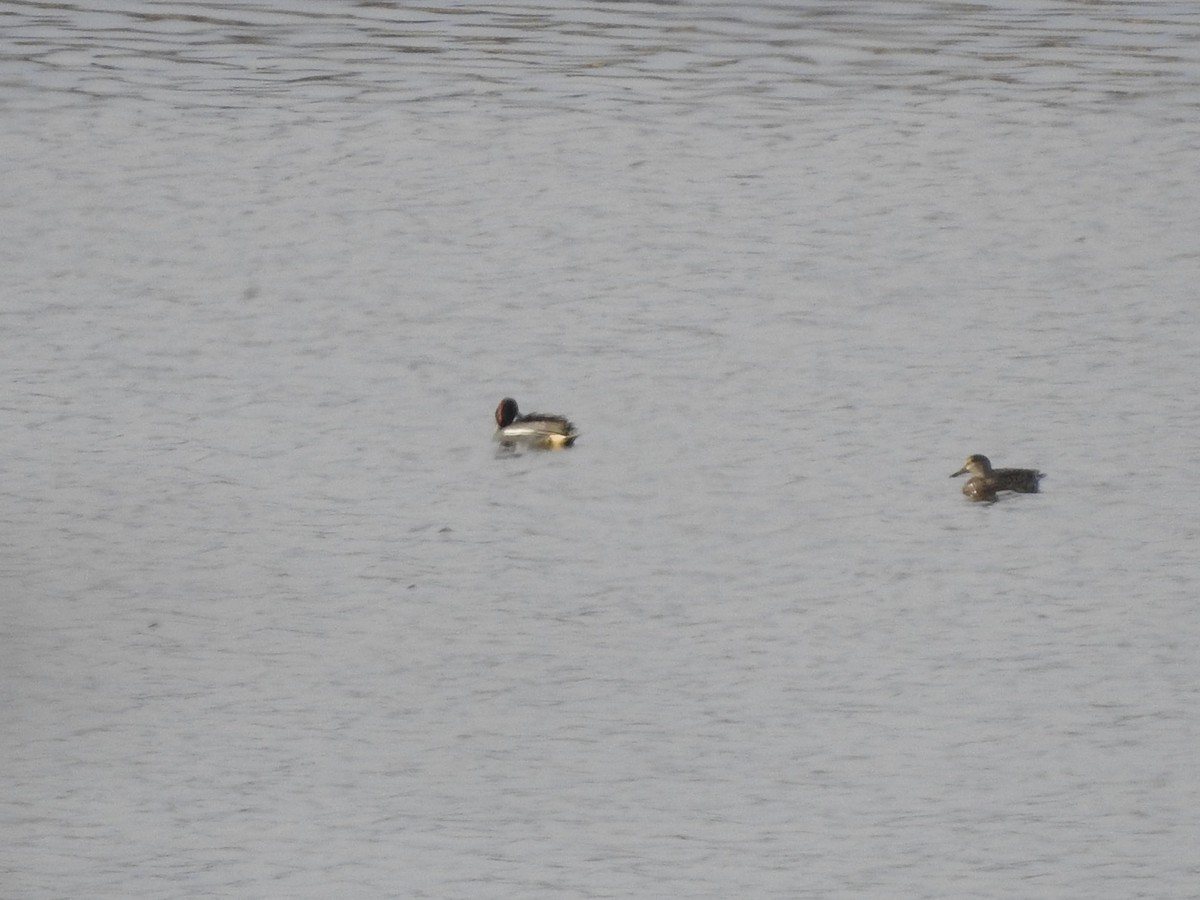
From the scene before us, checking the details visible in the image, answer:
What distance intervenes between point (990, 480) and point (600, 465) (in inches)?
73.6

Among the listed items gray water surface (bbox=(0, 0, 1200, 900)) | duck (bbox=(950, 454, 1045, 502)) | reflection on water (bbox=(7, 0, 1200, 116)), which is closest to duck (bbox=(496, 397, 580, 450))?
gray water surface (bbox=(0, 0, 1200, 900))

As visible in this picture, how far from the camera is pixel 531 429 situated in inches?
455

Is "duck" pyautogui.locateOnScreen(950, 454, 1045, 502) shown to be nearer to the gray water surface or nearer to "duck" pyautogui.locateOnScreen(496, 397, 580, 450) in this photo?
the gray water surface

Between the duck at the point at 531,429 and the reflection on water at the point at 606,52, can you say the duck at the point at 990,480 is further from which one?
the reflection on water at the point at 606,52

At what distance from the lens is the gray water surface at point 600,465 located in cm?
794

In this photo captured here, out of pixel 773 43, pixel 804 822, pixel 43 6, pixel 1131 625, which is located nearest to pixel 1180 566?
pixel 1131 625

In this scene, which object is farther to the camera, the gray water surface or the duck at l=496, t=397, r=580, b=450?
Result: the duck at l=496, t=397, r=580, b=450

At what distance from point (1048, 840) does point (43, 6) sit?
14.8 metres

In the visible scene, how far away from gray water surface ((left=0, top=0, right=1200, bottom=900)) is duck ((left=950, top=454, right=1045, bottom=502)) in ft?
0.38

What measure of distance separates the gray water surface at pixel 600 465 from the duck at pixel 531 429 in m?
0.12

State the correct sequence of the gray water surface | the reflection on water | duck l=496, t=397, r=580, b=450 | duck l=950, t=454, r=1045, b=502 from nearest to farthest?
the gray water surface → duck l=950, t=454, r=1045, b=502 → duck l=496, t=397, r=580, b=450 → the reflection on water

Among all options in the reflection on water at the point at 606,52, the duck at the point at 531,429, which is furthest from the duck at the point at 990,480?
the reflection on water at the point at 606,52

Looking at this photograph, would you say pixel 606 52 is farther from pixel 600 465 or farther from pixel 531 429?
pixel 600 465

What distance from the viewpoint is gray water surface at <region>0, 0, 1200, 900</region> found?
7.94m
